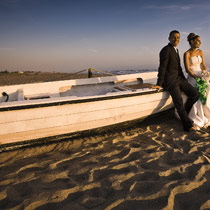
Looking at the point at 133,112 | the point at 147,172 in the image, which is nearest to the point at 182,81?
the point at 133,112

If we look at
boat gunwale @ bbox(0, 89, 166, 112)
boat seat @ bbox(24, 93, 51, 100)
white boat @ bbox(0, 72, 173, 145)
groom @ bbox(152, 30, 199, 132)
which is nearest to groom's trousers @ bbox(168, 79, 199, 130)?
groom @ bbox(152, 30, 199, 132)

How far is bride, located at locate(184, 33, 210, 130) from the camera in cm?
434

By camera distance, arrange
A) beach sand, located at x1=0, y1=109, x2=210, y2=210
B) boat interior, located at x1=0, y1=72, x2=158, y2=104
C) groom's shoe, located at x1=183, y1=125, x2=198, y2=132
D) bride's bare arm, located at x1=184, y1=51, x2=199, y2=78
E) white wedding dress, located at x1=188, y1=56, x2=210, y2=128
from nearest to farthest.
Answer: beach sand, located at x1=0, y1=109, x2=210, y2=210, groom's shoe, located at x1=183, y1=125, x2=198, y2=132, white wedding dress, located at x1=188, y1=56, x2=210, y2=128, bride's bare arm, located at x1=184, y1=51, x2=199, y2=78, boat interior, located at x1=0, y1=72, x2=158, y2=104

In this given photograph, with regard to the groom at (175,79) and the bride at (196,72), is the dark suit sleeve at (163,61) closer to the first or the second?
the groom at (175,79)

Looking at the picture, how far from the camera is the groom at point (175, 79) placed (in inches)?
164

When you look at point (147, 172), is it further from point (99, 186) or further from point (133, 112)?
point (133, 112)

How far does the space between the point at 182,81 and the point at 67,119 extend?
9.24 ft

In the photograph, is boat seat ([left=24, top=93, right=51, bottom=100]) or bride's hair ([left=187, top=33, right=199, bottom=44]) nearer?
bride's hair ([left=187, top=33, right=199, bottom=44])

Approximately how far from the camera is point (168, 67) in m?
4.29

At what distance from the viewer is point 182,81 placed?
4434 mm

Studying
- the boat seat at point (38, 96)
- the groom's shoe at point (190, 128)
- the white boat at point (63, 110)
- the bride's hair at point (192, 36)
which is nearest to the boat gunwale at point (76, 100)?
the white boat at point (63, 110)

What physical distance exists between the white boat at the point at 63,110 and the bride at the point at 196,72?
2.29ft

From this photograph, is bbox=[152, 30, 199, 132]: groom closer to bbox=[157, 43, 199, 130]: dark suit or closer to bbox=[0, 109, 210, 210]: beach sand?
bbox=[157, 43, 199, 130]: dark suit

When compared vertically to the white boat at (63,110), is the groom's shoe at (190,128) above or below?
below
